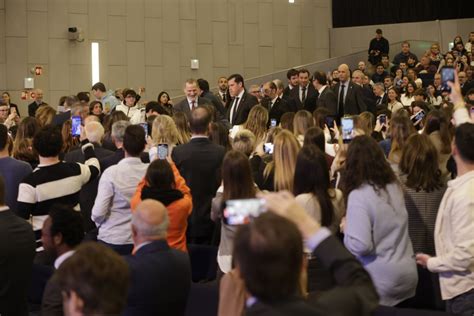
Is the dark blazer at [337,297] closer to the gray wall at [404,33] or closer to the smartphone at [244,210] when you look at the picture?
the smartphone at [244,210]

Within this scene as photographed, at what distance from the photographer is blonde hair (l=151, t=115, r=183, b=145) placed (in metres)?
7.52

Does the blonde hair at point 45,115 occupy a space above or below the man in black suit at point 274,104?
below

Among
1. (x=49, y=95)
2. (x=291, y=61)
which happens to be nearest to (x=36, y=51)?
(x=49, y=95)

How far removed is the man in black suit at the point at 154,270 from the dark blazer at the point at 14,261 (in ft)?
2.97

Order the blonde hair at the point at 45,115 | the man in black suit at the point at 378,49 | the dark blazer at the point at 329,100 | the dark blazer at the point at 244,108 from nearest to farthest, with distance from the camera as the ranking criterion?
the blonde hair at the point at 45,115 < the dark blazer at the point at 244,108 < the dark blazer at the point at 329,100 < the man in black suit at the point at 378,49

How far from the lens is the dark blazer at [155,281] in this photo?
13.6 ft

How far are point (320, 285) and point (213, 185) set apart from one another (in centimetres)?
200

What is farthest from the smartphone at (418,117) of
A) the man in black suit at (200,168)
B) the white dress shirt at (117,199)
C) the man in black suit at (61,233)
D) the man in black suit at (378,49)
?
the man in black suit at (378,49)

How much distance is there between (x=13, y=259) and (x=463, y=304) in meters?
2.55

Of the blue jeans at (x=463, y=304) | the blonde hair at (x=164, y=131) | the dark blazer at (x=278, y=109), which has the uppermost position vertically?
the dark blazer at (x=278, y=109)

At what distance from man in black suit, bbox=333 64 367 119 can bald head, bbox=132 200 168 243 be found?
8345mm

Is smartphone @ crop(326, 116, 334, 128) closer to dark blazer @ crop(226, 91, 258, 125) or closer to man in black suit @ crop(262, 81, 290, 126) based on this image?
dark blazer @ crop(226, 91, 258, 125)

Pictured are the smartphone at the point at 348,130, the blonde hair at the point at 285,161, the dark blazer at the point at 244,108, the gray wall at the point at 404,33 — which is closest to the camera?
the blonde hair at the point at 285,161

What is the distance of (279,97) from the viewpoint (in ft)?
41.9
